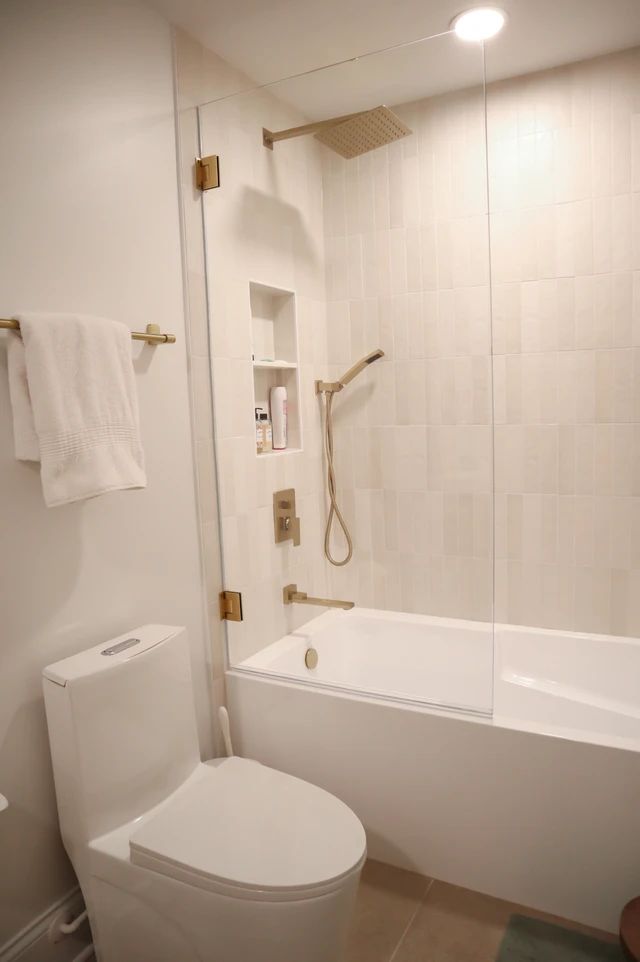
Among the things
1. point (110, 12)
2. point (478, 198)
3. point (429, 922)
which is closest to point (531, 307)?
point (478, 198)

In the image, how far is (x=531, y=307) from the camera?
8.24ft

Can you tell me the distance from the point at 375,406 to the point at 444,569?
2.39ft

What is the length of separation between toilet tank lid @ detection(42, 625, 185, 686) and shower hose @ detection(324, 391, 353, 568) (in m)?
1.00

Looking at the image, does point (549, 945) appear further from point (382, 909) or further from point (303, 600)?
point (303, 600)

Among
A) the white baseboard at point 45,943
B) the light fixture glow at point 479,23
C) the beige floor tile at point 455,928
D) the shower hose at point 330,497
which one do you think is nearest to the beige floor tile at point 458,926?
the beige floor tile at point 455,928

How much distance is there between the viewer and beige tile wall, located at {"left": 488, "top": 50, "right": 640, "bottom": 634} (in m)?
2.38

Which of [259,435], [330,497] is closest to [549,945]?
[330,497]

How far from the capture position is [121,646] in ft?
5.75

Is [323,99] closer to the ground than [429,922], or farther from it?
farther from it

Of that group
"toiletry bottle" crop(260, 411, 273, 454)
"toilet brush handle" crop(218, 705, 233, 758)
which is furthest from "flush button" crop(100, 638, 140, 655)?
"toiletry bottle" crop(260, 411, 273, 454)

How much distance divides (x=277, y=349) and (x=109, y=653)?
1.37m

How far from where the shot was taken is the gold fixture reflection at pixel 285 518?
251 centimetres

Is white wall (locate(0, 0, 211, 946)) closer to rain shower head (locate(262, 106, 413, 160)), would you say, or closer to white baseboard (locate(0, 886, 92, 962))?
white baseboard (locate(0, 886, 92, 962))

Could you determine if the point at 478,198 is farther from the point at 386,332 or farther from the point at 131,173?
the point at 131,173
